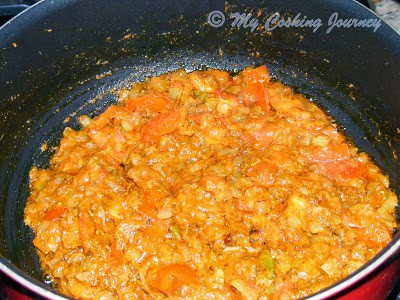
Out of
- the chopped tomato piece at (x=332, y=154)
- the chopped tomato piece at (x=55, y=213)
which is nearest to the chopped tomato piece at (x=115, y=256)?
the chopped tomato piece at (x=55, y=213)

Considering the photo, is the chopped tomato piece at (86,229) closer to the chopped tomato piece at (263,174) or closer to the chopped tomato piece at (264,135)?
the chopped tomato piece at (263,174)

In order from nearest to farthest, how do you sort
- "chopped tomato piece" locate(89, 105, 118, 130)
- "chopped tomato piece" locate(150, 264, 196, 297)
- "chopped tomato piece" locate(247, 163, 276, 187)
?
"chopped tomato piece" locate(150, 264, 196, 297) < "chopped tomato piece" locate(247, 163, 276, 187) < "chopped tomato piece" locate(89, 105, 118, 130)

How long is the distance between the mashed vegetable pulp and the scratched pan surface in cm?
18

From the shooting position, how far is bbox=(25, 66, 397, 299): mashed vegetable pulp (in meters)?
3.23

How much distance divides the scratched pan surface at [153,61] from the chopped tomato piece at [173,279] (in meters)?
1.01

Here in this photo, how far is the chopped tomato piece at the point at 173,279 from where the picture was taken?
122 inches

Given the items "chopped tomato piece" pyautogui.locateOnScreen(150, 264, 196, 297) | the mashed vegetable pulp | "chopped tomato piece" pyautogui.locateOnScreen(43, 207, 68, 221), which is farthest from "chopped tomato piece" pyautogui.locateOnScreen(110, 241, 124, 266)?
"chopped tomato piece" pyautogui.locateOnScreen(43, 207, 68, 221)

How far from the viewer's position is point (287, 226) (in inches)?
133

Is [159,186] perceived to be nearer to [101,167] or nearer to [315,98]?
[101,167]

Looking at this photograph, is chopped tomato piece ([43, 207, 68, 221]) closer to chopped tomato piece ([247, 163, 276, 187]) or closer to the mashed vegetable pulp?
the mashed vegetable pulp

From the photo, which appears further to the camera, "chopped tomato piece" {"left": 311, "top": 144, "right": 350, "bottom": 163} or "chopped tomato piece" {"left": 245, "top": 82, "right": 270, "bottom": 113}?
"chopped tomato piece" {"left": 245, "top": 82, "right": 270, "bottom": 113}

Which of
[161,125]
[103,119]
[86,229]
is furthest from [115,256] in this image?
[103,119]

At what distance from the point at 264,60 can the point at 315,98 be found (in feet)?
1.96

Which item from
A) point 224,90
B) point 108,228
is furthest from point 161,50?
point 108,228
